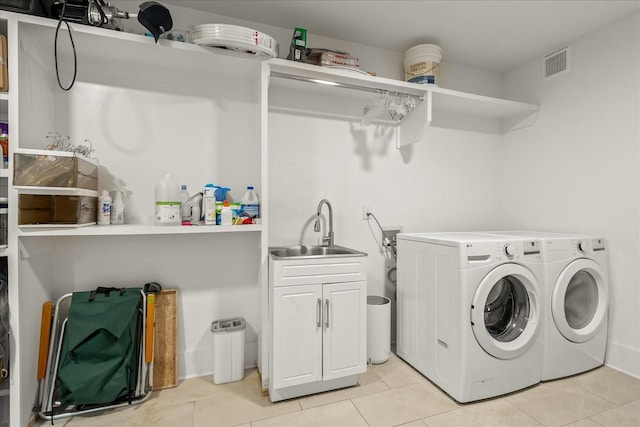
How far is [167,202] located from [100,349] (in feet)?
2.92

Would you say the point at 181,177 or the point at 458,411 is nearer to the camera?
the point at 458,411

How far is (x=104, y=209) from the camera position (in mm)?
1652

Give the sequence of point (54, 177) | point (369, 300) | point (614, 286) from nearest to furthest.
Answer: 1. point (54, 177)
2. point (614, 286)
3. point (369, 300)

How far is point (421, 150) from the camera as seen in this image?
266 cm

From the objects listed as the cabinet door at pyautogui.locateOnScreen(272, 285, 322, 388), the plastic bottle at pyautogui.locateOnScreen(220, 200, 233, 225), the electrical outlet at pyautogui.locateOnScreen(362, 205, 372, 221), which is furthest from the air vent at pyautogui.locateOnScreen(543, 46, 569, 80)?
the plastic bottle at pyautogui.locateOnScreen(220, 200, 233, 225)

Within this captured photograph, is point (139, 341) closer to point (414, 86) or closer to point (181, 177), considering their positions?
point (181, 177)

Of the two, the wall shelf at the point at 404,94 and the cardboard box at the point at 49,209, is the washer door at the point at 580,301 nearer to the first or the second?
the wall shelf at the point at 404,94

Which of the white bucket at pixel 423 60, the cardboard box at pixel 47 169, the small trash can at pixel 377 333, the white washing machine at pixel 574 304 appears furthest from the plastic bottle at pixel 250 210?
the white washing machine at pixel 574 304

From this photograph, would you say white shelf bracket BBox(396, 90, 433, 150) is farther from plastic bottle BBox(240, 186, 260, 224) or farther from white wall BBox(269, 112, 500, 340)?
plastic bottle BBox(240, 186, 260, 224)

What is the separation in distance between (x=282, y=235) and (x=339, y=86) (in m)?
1.12

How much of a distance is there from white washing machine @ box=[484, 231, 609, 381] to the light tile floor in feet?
0.51

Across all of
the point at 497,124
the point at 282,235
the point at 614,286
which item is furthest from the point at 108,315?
the point at 497,124

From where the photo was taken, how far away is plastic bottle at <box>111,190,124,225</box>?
1.73 meters

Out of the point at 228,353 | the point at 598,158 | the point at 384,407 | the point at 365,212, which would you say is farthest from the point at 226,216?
the point at 598,158
